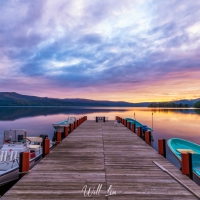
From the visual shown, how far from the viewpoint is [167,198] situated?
4203mm

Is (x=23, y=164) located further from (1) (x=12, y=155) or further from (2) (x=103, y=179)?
(1) (x=12, y=155)

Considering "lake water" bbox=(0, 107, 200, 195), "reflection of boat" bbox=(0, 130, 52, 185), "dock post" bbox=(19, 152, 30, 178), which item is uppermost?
"dock post" bbox=(19, 152, 30, 178)

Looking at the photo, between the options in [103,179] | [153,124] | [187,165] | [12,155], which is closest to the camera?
[103,179]

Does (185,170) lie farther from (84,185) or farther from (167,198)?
(84,185)

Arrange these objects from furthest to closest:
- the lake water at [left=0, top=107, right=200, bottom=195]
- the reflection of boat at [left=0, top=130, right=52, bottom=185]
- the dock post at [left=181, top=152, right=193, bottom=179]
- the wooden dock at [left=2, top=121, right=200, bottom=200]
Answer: the lake water at [left=0, top=107, right=200, bottom=195] < the reflection of boat at [left=0, top=130, right=52, bottom=185] < the dock post at [left=181, top=152, right=193, bottom=179] < the wooden dock at [left=2, top=121, right=200, bottom=200]

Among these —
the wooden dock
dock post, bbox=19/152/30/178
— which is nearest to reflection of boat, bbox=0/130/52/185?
the wooden dock

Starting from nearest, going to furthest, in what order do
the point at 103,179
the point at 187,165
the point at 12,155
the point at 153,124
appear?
the point at 103,179 → the point at 187,165 → the point at 12,155 → the point at 153,124

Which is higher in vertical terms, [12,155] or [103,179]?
[103,179]

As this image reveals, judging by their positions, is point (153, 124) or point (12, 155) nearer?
point (12, 155)

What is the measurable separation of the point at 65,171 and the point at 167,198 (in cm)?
331

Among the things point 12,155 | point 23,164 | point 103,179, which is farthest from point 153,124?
point 23,164

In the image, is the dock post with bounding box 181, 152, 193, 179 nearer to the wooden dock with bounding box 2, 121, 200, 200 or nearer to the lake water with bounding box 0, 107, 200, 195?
the wooden dock with bounding box 2, 121, 200, 200

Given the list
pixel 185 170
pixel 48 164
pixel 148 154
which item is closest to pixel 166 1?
pixel 148 154

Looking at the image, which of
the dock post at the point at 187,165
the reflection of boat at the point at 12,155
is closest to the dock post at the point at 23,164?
the reflection of boat at the point at 12,155
